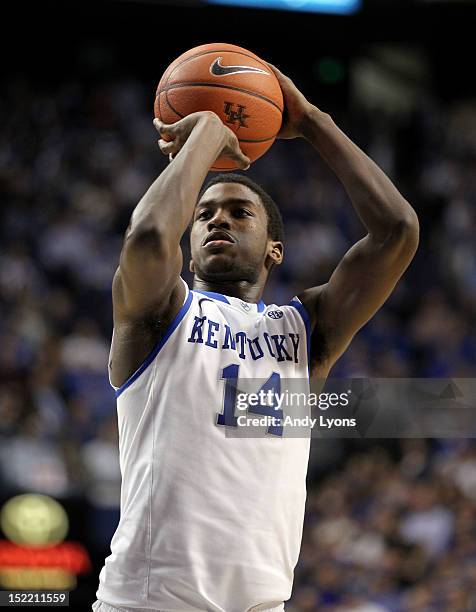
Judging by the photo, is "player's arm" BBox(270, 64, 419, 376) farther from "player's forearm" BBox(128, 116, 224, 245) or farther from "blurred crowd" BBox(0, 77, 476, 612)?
"blurred crowd" BBox(0, 77, 476, 612)

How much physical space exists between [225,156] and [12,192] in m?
8.48

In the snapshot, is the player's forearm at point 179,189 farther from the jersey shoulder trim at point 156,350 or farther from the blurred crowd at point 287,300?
the blurred crowd at point 287,300

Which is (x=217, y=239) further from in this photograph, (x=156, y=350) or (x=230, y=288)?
(x=156, y=350)

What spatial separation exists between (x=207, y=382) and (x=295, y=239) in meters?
8.57

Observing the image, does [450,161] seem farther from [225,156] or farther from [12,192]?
[225,156]

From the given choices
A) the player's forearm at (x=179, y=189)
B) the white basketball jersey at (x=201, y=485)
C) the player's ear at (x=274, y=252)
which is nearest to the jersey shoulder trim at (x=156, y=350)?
the white basketball jersey at (x=201, y=485)

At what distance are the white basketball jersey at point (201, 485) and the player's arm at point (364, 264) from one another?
1.00 ft

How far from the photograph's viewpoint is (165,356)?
10.0ft

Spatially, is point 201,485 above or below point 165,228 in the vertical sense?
below

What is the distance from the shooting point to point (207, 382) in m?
3.05

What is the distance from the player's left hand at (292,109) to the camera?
11.6 feet

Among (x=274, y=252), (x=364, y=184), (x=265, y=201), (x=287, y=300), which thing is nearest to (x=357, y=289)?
(x=364, y=184)

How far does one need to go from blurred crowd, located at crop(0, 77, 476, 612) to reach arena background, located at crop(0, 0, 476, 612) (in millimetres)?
21

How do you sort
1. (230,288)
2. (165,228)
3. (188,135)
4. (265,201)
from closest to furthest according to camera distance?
(165,228) → (188,135) → (230,288) → (265,201)
